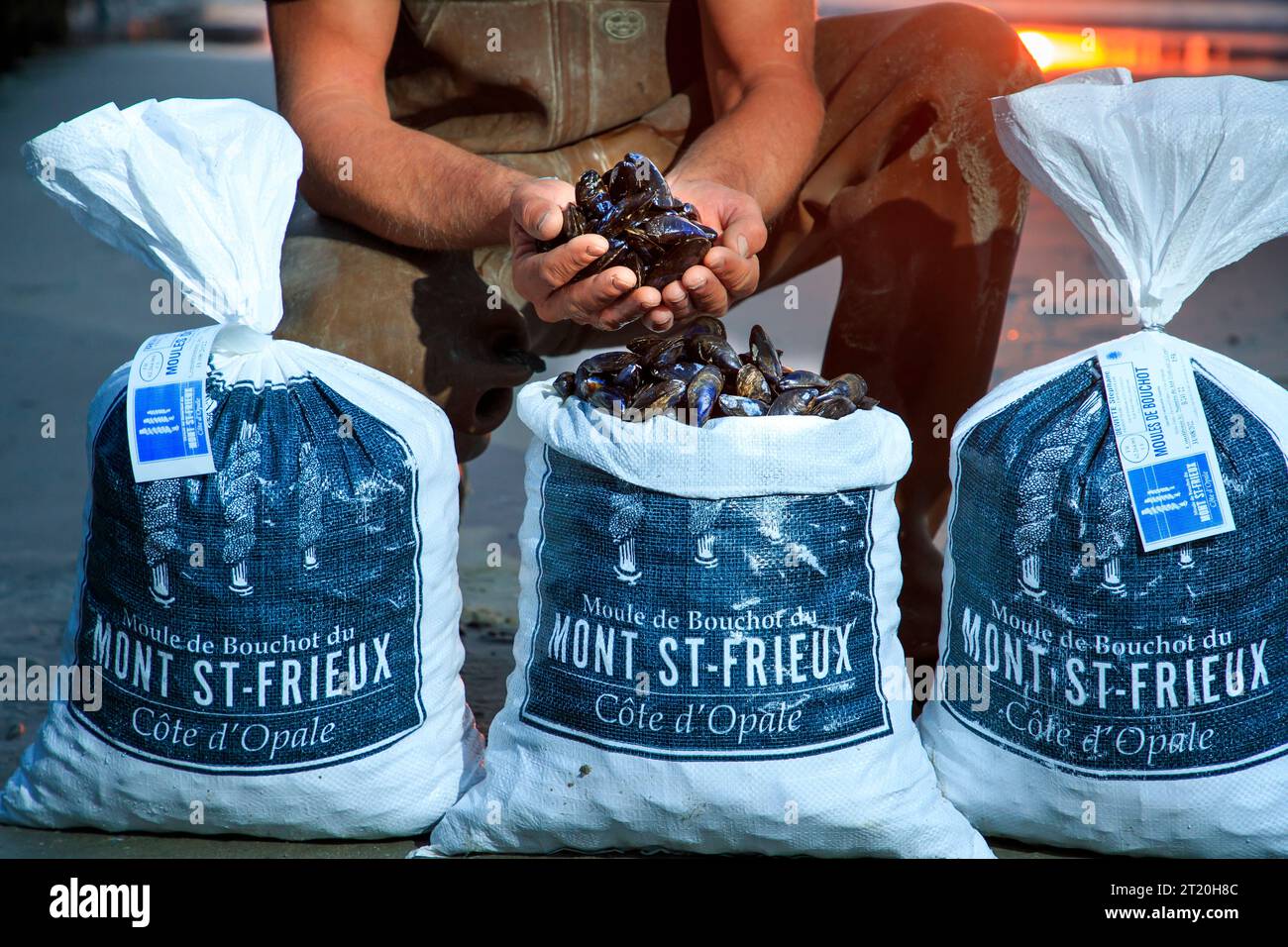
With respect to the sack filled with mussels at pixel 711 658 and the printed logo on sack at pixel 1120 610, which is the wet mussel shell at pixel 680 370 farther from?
the printed logo on sack at pixel 1120 610

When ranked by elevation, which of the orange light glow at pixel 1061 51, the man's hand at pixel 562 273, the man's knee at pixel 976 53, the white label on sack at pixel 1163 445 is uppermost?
the orange light glow at pixel 1061 51

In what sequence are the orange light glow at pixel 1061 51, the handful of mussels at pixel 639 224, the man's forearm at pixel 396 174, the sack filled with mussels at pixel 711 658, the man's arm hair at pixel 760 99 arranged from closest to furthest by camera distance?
the sack filled with mussels at pixel 711 658, the handful of mussels at pixel 639 224, the man's forearm at pixel 396 174, the man's arm hair at pixel 760 99, the orange light glow at pixel 1061 51

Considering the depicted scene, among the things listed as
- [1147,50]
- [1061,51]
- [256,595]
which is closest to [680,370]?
[256,595]

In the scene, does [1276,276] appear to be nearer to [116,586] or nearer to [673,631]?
[673,631]

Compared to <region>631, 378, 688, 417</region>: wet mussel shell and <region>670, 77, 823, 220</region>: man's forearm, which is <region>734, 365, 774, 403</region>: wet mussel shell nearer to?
<region>631, 378, 688, 417</region>: wet mussel shell

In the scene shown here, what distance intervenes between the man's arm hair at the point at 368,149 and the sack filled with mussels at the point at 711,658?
0.43m

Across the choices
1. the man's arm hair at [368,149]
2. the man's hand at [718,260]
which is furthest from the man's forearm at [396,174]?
the man's hand at [718,260]

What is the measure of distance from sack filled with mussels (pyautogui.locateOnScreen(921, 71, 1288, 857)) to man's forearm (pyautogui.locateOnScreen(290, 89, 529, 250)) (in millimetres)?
666

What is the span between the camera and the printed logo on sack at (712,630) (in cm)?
140

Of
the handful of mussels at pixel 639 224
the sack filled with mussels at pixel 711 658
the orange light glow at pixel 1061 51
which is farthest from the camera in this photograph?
the orange light glow at pixel 1061 51

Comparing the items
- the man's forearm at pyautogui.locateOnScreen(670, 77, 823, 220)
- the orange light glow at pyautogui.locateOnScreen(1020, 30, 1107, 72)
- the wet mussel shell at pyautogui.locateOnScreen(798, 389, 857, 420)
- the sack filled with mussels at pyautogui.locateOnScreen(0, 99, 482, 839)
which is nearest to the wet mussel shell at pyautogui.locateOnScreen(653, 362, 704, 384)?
the wet mussel shell at pyautogui.locateOnScreen(798, 389, 857, 420)

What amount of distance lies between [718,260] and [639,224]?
4.2 inches

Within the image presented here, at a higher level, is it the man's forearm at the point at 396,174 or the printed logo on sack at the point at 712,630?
the man's forearm at the point at 396,174

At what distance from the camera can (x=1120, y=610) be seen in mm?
1417
